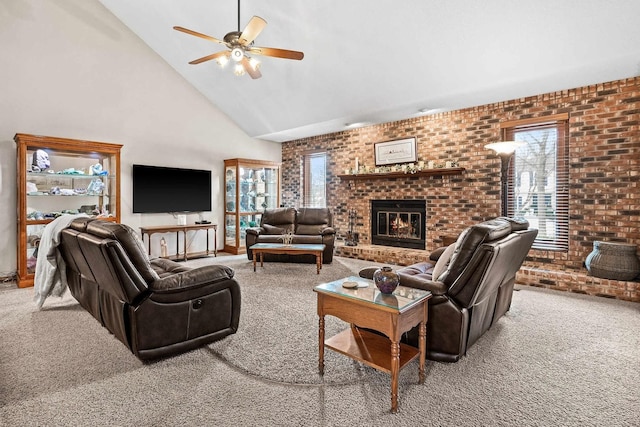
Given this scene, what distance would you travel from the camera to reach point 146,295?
2402mm

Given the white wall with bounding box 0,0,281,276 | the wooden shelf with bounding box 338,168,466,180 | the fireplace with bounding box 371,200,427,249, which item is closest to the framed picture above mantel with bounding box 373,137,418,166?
the wooden shelf with bounding box 338,168,466,180

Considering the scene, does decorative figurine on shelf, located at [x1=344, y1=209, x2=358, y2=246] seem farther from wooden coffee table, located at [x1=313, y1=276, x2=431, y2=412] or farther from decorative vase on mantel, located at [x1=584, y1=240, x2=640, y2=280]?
wooden coffee table, located at [x1=313, y1=276, x2=431, y2=412]

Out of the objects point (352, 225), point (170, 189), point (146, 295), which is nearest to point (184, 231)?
point (170, 189)

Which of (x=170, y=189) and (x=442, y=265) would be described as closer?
(x=442, y=265)

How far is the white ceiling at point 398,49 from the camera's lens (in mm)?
3498

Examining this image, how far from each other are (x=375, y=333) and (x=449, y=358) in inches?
21.2

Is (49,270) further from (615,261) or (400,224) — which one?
(615,261)

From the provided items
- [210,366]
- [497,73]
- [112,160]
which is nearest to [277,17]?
[497,73]

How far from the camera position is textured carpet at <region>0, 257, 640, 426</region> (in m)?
1.86

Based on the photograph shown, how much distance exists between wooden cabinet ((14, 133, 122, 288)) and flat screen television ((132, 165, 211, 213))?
565mm

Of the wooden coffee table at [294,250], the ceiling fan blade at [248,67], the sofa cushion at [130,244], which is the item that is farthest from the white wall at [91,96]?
the sofa cushion at [130,244]

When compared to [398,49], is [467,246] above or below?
below

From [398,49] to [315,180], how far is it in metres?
3.85

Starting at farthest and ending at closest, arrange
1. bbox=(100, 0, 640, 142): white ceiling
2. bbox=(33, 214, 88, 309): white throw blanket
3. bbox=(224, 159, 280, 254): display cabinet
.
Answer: bbox=(224, 159, 280, 254): display cabinet < bbox=(100, 0, 640, 142): white ceiling < bbox=(33, 214, 88, 309): white throw blanket
